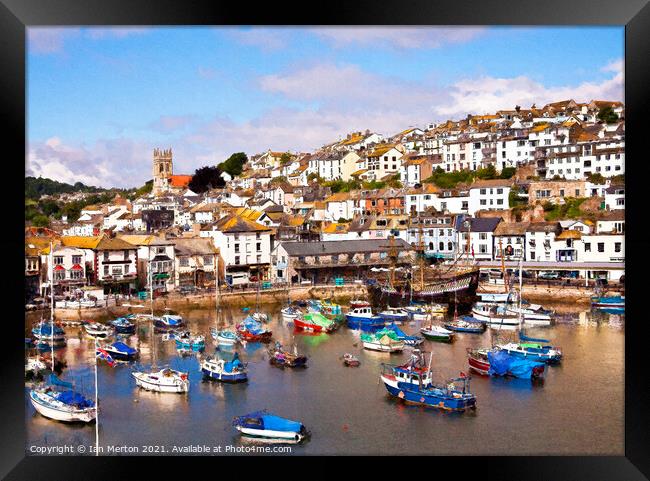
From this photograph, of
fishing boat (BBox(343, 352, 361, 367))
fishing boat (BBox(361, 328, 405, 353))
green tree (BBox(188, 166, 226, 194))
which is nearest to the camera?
fishing boat (BBox(343, 352, 361, 367))

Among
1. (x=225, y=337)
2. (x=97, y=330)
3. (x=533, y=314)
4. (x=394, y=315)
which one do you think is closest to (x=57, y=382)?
(x=225, y=337)

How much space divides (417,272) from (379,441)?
25.2ft

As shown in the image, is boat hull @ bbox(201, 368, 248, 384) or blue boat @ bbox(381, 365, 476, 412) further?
boat hull @ bbox(201, 368, 248, 384)

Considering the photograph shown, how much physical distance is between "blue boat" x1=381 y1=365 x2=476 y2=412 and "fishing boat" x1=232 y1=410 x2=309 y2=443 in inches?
50.3

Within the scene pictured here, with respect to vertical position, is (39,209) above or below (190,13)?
below

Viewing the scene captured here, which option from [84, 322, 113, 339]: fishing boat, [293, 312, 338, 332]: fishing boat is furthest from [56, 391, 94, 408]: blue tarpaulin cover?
[293, 312, 338, 332]: fishing boat

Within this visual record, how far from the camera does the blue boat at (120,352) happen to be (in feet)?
28.3

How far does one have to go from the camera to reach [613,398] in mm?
7055

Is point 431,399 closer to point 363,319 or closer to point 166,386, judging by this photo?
point 166,386

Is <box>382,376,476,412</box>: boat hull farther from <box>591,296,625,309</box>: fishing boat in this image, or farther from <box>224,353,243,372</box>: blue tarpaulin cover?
<box>591,296,625,309</box>: fishing boat

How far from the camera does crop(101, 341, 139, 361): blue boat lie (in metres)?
8.62

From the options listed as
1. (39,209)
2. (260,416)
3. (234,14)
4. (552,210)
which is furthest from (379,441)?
(552,210)

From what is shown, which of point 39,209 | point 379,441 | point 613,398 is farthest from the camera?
point 39,209
